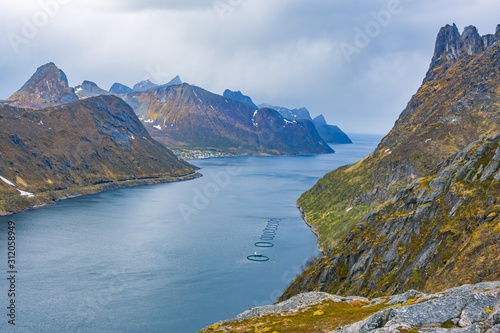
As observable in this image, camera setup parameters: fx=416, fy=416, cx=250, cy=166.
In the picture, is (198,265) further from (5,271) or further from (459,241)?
(459,241)

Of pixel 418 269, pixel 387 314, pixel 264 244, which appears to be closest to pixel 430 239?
pixel 418 269

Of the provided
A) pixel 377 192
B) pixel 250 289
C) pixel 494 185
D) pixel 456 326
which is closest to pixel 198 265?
pixel 250 289

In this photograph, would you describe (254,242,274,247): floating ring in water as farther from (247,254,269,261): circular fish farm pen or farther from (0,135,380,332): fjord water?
(247,254,269,261): circular fish farm pen

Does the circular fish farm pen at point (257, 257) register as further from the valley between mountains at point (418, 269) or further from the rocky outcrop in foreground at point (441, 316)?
the rocky outcrop in foreground at point (441, 316)

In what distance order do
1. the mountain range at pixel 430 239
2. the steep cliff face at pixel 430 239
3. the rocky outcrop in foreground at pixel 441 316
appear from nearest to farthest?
the rocky outcrop in foreground at pixel 441 316
the steep cliff face at pixel 430 239
the mountain range at pixel 430 239

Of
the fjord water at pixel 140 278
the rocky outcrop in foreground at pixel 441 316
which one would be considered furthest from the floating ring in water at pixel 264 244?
the rocky outcrop in foreground at pixel 441 316

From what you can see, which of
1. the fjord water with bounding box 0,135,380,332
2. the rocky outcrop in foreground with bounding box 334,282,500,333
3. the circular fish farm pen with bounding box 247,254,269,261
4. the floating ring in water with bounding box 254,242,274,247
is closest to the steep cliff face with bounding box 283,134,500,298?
the rocky outcrop in foreground with bounding box 334,282,500,333
